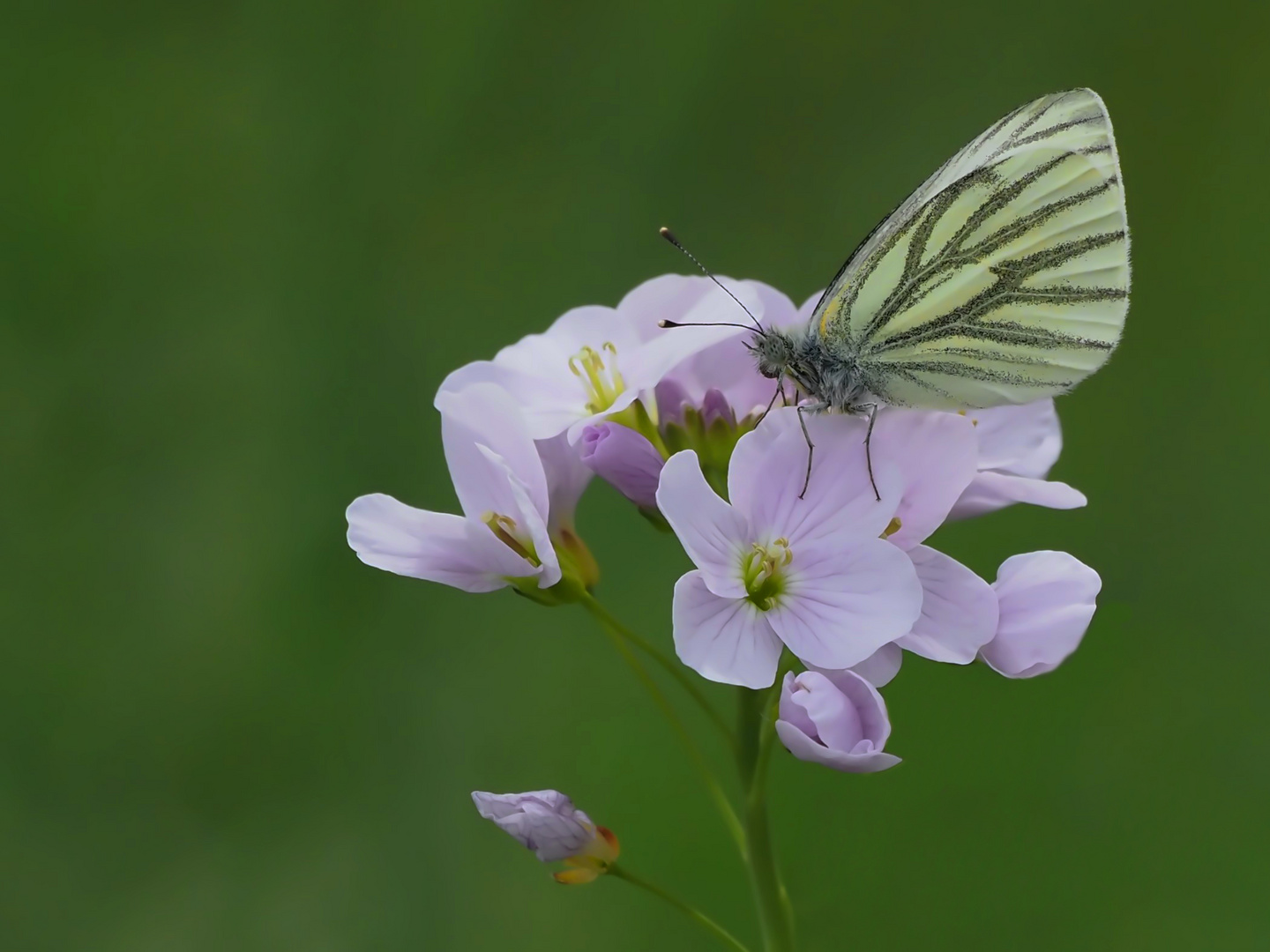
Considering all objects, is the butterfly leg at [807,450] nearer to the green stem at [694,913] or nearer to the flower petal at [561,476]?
the flower petal at [561,476]

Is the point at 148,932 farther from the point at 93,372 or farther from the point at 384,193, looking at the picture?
the point at 384,193

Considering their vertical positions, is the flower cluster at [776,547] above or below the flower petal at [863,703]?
above

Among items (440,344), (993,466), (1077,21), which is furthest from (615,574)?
(1077,21)

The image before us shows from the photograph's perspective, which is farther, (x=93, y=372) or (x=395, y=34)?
(x=395, y=34)

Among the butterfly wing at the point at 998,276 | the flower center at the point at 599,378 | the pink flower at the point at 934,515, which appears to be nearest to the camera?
the pink flower at the point at 934,515

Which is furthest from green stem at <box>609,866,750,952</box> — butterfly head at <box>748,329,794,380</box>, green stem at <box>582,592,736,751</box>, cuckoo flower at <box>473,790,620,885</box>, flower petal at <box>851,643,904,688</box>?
butterfly head at <box>748,329,794,380</box>

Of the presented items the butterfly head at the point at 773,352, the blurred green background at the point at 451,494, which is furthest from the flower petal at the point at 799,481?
the blurred green background at the point at 451,494

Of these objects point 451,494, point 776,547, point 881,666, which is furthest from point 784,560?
point 451,494
